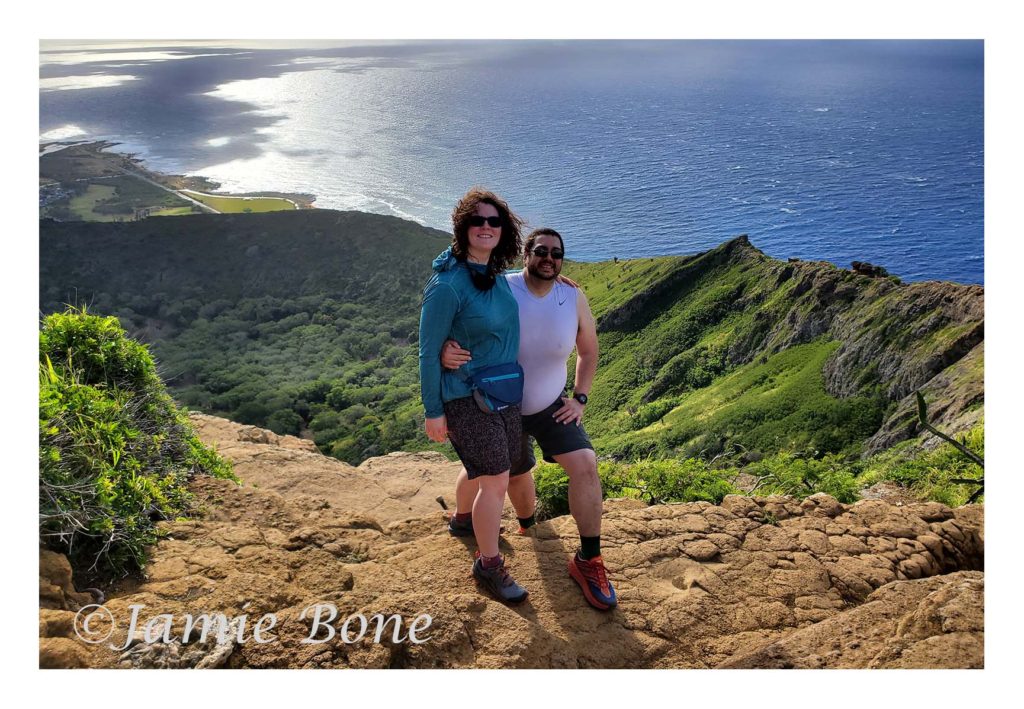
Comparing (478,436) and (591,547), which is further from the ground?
(478,436)

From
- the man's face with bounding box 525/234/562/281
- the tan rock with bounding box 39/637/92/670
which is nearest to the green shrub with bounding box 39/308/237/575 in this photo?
the tan rock with bounding box 39/637/92/670

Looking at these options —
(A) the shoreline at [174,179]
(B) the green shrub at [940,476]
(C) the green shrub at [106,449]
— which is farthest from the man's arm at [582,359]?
(A) the shoreline at [174,179]

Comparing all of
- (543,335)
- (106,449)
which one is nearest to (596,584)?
(543,335)

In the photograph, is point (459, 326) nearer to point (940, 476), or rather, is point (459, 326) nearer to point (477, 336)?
point (477, 336)

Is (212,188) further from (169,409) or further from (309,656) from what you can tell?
(309,656)

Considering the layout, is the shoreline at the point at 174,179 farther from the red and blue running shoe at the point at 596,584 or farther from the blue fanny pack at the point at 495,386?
the red and blue running shoe at the point at 596,584

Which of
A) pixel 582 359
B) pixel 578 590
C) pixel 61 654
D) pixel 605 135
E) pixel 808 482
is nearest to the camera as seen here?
pixel 61 654
